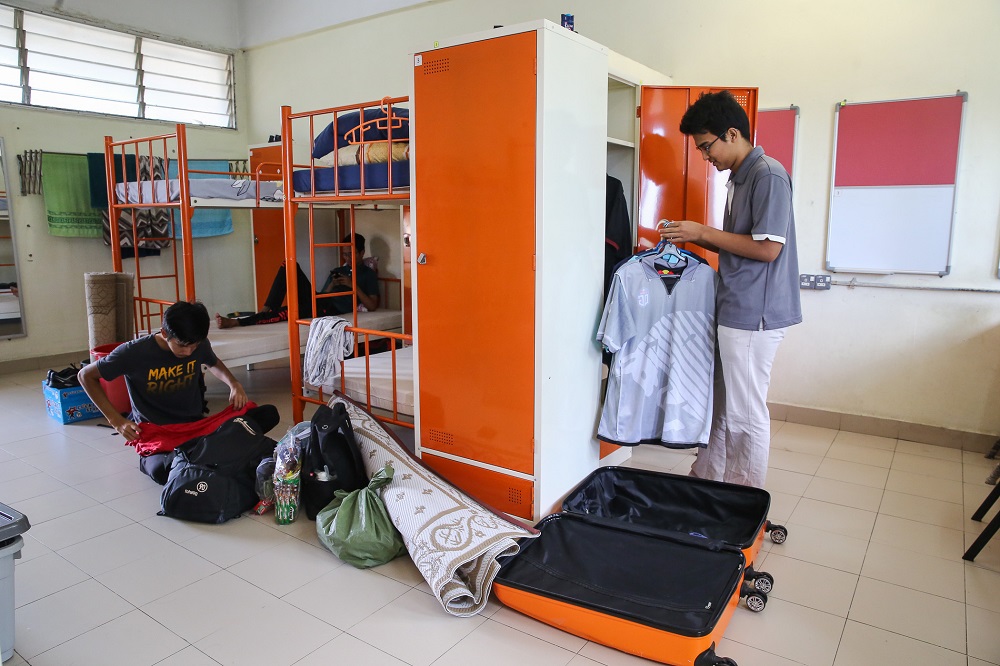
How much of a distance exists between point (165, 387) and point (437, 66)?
7.52 ft

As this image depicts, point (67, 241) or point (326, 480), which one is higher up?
point (67, 241)

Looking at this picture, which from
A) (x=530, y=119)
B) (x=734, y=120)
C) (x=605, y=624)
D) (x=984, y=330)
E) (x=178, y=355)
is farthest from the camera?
(x=984, y=330)

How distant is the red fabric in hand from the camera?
11.8ft

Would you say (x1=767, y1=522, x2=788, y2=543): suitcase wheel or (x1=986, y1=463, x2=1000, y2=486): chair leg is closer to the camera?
(x1=767, y1=522, x2=788, y2=543): suitcase wheel

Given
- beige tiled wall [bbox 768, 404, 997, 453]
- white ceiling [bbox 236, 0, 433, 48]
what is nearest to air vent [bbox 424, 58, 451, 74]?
beige tiled wall [bbox 768, 404, 997, 453]

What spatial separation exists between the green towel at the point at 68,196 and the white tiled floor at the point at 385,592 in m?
3.40

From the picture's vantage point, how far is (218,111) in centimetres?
759

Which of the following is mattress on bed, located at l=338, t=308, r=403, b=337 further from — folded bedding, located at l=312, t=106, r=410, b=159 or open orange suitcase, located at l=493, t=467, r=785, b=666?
open orange suitcase, located at l=493, t=467, r=785, b=666

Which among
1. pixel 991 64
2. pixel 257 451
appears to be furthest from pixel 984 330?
pixel 257 451

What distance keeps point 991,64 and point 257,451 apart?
453 centimetres

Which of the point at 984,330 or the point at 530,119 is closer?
the point at 530,119

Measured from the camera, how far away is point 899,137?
4.08 metres

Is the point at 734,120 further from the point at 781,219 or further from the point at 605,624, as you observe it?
the point at 605,624

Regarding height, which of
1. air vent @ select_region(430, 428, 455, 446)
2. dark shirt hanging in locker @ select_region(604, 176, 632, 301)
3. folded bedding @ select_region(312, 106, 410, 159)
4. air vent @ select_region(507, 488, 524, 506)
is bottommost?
air vent @ select_region(507, 488, 524, 506)
